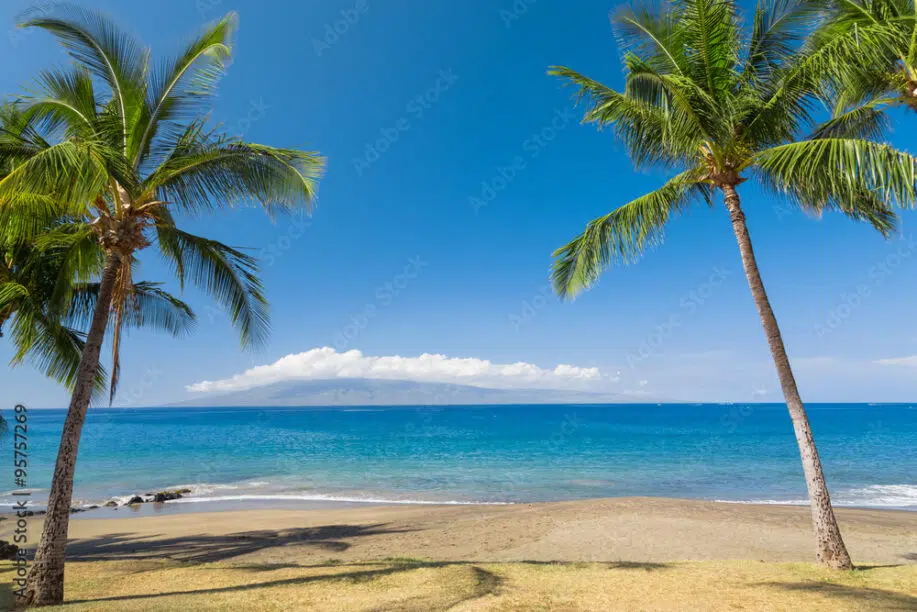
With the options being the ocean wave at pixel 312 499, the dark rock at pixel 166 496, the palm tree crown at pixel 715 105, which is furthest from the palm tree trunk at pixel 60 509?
the dark rock at pixel 166 496

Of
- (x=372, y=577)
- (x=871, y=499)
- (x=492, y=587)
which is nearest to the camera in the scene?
(x=492, y=587)

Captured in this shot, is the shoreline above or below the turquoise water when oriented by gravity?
above

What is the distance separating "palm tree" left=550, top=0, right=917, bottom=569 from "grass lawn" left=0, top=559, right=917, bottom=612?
1.33 metres

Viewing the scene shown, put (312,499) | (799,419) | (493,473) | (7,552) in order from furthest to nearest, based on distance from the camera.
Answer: (493,473) < (312,499) < (7,552) < (799,419)

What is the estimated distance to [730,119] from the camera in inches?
326

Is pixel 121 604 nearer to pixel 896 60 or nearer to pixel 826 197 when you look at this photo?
pixel 826 197

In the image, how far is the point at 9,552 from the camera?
10.7 meters

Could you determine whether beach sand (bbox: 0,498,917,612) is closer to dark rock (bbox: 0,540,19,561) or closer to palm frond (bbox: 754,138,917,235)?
dark rock (bbox: 0,540,19,561)

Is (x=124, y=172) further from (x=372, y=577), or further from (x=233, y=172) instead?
(x=372, y=577)

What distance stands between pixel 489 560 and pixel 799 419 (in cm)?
653

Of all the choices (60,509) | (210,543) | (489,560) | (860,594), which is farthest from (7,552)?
(860,594)

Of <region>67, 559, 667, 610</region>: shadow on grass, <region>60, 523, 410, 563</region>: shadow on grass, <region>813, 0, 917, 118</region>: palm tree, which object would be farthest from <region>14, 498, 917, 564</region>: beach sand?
<region>813, 0, 917, 118</region>: palm tree

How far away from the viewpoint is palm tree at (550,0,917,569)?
7852mm

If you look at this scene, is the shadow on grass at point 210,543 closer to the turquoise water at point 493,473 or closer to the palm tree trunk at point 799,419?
the turquoise water at point 493,473
